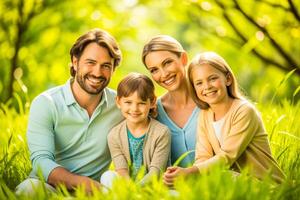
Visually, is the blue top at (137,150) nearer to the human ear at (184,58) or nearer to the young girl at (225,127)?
the young girl at (225,127)

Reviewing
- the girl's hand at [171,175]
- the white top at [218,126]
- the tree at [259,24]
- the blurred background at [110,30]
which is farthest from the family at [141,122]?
the blurred background at [110,30]

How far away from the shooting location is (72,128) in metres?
3.72

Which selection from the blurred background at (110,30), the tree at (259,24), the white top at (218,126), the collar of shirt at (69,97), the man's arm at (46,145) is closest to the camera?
the white top at (218,126)

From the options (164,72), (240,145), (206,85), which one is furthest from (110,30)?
(240,145)

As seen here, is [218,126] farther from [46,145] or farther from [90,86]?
[46,145]

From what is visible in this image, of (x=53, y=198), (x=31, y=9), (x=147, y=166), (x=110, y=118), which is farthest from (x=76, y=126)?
(x=31, y=9)

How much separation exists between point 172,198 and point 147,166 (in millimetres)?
973

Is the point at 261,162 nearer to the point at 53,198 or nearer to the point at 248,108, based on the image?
the point at 248,108

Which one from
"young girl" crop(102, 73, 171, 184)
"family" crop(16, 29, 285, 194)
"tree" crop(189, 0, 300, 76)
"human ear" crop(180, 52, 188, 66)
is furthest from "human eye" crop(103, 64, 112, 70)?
"tree" crop(189, 0, 300, 76)

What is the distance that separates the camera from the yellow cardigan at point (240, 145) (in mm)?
3250

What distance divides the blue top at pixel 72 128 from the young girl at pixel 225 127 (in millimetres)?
579

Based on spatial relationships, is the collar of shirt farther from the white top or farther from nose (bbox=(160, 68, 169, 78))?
the white top

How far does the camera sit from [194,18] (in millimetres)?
5977

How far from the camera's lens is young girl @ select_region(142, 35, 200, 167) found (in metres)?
3.66
